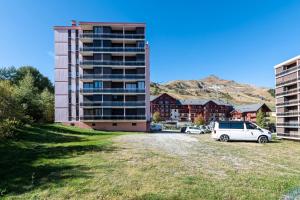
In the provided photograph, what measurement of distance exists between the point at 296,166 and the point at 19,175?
13.2 meters

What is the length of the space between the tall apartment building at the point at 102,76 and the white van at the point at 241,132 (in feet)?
79.2

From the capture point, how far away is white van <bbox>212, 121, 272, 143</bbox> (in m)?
24.6

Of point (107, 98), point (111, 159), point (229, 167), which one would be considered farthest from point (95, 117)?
point (229, 167)

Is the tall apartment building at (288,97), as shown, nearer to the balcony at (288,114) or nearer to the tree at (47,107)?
the balcony at (288,114)

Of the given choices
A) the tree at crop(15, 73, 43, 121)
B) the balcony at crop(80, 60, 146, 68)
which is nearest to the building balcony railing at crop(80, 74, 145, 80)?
the balcony at crop(80, 60, 146, 68)

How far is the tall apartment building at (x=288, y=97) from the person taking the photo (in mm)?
40603

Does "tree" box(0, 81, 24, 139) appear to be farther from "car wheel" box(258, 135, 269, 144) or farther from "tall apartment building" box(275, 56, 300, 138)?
"tall apartment building" box(275, 56, 300, 138)

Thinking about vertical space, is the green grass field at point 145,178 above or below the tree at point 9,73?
below

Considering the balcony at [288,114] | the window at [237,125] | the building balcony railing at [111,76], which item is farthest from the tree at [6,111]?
the balcony at [288,114]

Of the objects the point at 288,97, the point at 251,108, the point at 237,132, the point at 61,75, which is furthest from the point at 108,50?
the point at 251,108

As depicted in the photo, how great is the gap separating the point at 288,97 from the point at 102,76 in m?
35.5

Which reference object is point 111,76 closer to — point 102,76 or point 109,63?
point 102,76

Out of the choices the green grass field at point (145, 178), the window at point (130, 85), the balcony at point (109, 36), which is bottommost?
the green grass field at point (145, 178)

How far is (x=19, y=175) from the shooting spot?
1041 cm
